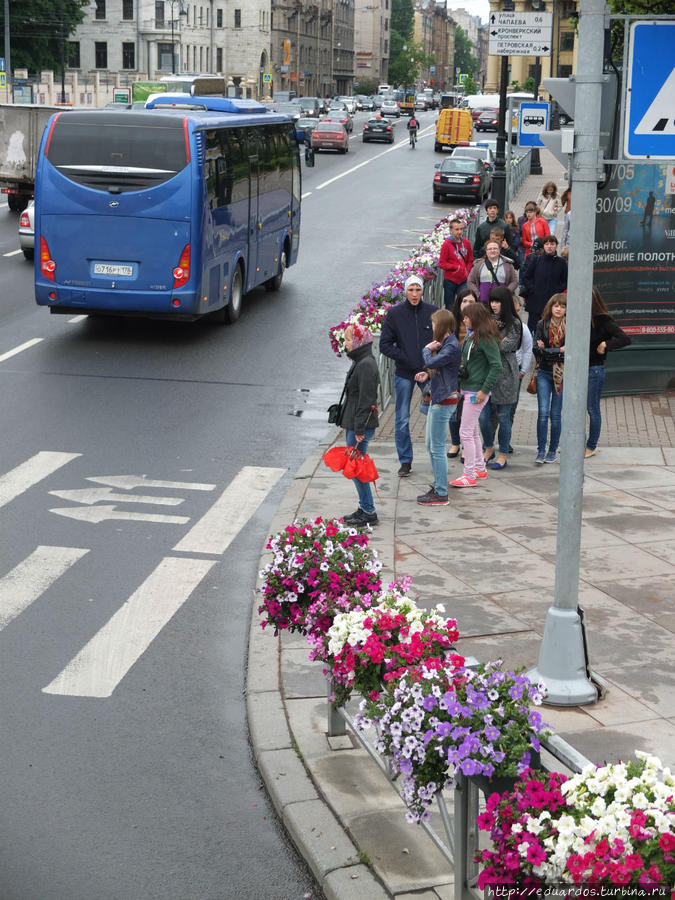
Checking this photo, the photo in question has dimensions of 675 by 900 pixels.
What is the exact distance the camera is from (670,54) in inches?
262

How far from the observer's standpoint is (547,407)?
12422mm

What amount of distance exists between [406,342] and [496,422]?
4.64ft

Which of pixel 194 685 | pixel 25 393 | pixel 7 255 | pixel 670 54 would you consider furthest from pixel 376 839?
pixel 7 255

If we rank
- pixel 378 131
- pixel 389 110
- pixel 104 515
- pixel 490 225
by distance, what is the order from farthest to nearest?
pixel 389 110
pixel 378 131
pixel 490 225
pixel 104 515

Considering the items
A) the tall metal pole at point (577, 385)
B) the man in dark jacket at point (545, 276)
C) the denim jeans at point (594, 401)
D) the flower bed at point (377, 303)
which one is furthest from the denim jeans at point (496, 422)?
the tall metal pole at point (577, 385)

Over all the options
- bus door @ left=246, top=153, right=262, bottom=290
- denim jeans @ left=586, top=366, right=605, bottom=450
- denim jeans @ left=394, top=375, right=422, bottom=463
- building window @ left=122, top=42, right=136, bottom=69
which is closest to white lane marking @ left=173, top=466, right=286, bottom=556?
denim jeans @ left=394, top=375, right=422, bottom=463

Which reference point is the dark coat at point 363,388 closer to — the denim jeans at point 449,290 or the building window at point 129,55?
the denim jeans at point 449,290

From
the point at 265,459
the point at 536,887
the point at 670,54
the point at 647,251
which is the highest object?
the point at 670,54

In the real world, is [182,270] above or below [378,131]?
below

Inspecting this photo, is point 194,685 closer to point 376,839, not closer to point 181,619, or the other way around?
point 181,619

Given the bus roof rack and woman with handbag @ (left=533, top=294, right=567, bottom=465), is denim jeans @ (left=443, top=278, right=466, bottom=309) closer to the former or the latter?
the bus roof rack

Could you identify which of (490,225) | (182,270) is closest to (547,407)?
(490,225)

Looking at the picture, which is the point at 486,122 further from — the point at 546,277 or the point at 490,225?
the point at 546,277

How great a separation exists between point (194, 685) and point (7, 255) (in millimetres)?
21044
